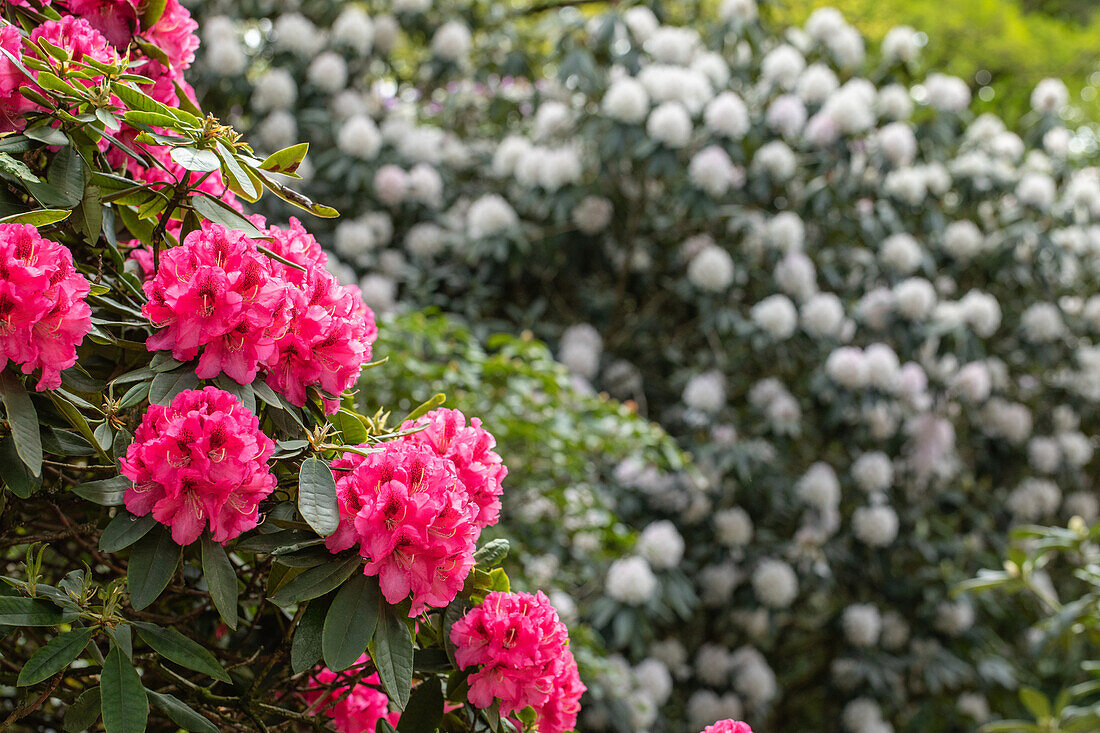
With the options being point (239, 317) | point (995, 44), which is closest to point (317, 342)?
point (239, 317)

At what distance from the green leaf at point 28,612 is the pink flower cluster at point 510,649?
0.97 feet

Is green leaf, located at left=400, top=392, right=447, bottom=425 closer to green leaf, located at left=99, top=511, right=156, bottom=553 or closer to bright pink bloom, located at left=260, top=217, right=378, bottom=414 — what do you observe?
bright pink bloom, located at left=260, top=217, right=378, bottom=414

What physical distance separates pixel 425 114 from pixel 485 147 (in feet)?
0.95

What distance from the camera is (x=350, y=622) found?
0.68m

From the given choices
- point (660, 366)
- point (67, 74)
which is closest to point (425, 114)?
point (660, 366)

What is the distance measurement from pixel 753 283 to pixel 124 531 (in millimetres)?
2886

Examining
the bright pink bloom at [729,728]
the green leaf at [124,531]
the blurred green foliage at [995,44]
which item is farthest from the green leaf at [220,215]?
the blurred green foliage at [995,44]

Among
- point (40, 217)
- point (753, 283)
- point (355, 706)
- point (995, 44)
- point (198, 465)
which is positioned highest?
point (40, 217)

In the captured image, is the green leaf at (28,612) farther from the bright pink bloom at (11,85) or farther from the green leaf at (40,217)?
the bright pink bloom at (11,85)

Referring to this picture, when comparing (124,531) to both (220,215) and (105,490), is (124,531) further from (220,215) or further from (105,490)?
(220,215)

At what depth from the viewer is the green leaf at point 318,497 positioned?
0.66 meters

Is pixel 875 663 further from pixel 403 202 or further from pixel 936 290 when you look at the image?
pixel 403 202

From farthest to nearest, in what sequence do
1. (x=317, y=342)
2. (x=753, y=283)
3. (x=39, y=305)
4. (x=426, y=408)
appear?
(x=753, y=283)
(x=426, y=408)
(x=317, y=342)
(x=39, y=305)

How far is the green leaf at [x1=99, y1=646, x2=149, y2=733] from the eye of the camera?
25.0 inches
